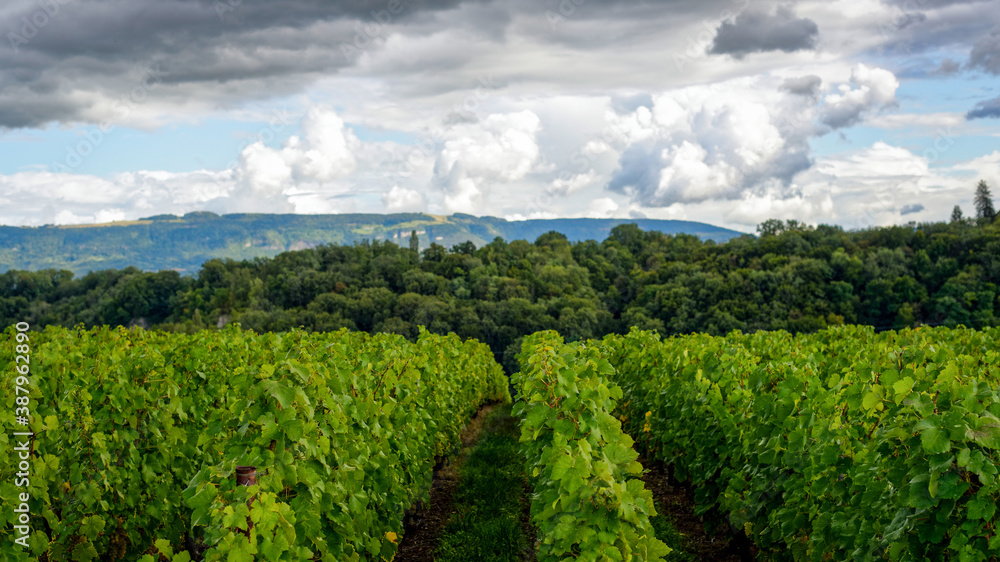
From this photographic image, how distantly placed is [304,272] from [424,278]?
1536 centimetres

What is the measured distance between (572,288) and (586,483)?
7310 cm

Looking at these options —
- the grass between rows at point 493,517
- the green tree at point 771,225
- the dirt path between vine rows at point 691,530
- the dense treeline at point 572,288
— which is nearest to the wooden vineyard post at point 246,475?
the grass between rows at point 493,517

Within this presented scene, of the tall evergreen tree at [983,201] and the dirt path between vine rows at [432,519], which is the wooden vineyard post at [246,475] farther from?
the tall evergreen tree at [983,201]

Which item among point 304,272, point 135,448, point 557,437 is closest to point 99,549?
point 135,448

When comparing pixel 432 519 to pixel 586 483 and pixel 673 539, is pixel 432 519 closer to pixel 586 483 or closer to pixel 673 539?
pixel 673 539

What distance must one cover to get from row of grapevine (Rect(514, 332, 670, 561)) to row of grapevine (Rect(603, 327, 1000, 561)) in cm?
125

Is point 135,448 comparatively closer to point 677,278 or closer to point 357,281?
point 677,278

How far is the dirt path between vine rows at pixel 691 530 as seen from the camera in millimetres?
6438

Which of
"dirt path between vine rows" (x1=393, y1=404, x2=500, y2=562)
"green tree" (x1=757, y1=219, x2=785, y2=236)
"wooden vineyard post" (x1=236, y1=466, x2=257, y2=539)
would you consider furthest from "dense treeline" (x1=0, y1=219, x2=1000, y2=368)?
"wooden vineyard post" (x1=236, y1=466, x2=257, y2=539)

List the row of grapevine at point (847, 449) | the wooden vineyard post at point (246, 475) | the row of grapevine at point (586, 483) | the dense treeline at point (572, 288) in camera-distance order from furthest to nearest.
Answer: the dense treeline at point (572, 288) < the row of grapevine at point (586, 483) < the wooden vineyard post at point (246, 475) < the row of grapevine at point (847, 449)

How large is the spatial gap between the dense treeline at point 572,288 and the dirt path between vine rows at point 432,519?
38.2 metres

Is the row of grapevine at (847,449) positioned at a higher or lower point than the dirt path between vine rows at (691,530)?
higher

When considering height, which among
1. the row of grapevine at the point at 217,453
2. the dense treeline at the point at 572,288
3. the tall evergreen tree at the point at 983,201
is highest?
the tall evergreen tree at the point at 983,201

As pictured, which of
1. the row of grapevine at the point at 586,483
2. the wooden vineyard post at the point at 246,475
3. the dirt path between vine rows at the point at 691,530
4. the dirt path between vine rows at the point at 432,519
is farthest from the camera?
the dirt path between vine rows at the point at 432,519
